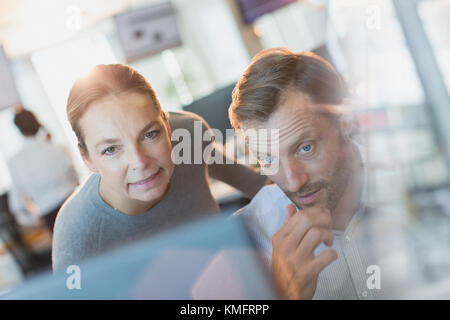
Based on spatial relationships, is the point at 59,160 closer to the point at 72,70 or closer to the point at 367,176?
the point at 72,70

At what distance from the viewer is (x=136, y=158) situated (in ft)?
2.48

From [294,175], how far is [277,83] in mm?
190

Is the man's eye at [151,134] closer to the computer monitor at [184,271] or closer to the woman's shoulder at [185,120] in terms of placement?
the woman's shoulder at [185,120]

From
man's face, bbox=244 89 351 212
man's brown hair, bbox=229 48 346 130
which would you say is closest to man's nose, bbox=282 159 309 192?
man's face, bbox=244 89 351 212

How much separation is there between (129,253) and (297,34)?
577 mm

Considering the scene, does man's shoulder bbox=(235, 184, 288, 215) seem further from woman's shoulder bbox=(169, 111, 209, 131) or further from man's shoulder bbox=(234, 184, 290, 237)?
woman's shoulder bbox=(169, 111, 209, 131)

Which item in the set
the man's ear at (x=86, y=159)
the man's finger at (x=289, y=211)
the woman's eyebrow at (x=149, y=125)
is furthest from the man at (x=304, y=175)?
the man's ear at (x=86, y=159)

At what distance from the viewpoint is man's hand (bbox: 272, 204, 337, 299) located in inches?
29.3

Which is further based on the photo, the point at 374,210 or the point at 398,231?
the point at 398,231

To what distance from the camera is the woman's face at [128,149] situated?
749mm

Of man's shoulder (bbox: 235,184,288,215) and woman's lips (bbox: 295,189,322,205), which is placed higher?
man's shoulder (bbox: 235,184,288,215)

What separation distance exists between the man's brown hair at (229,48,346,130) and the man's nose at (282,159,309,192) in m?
0.11
